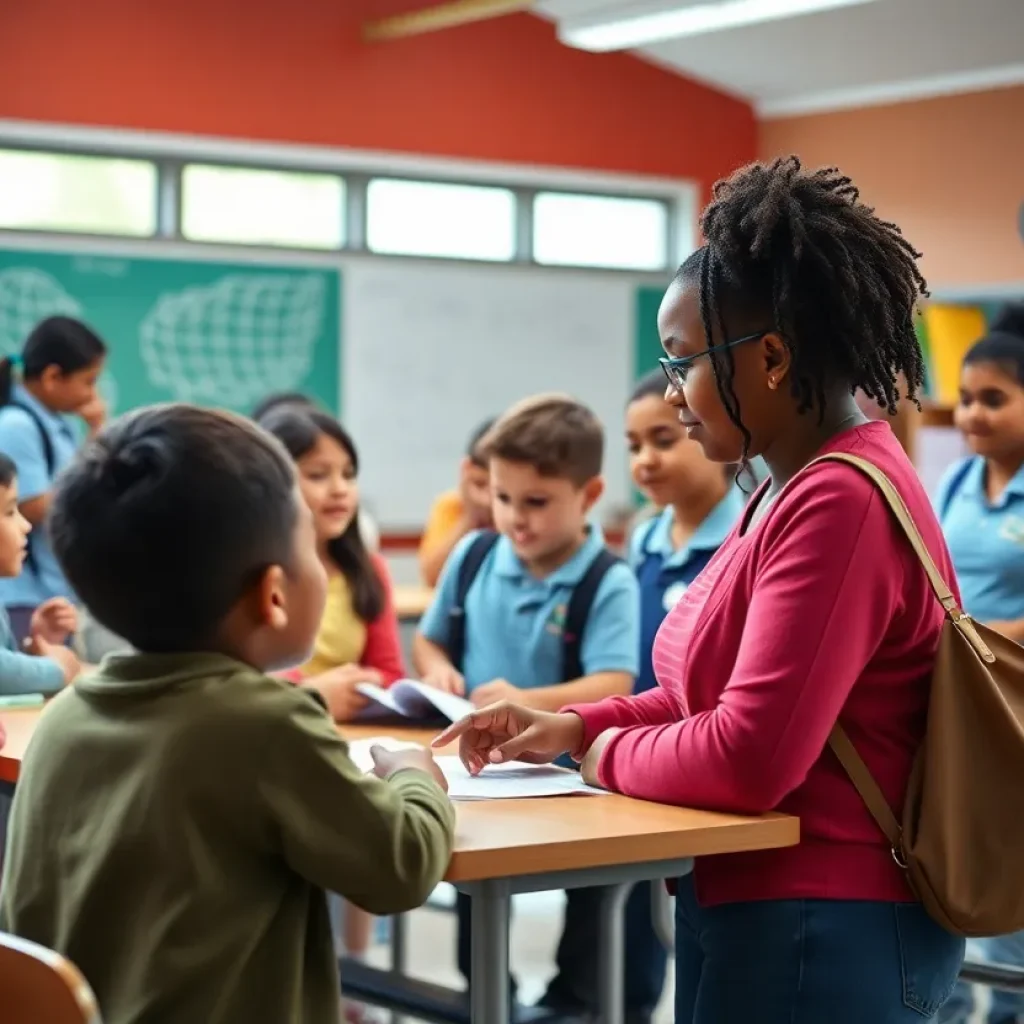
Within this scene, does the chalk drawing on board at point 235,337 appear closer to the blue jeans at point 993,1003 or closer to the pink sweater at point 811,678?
the blue jeans at point 993,1003

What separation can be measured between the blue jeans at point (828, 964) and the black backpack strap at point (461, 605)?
142 centimetres

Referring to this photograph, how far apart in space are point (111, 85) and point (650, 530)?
14.6ft

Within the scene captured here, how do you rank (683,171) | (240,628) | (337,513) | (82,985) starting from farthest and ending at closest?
(683,171) → (337,513) → (240,628) → (82,985)

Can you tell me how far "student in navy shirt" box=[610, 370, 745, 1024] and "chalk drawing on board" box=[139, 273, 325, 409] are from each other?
415 cm

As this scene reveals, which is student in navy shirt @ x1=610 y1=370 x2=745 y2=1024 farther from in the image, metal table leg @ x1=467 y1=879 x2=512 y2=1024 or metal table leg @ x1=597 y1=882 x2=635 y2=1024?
metal table leg @ x1=467 y1=879 x2=512 y2=1024

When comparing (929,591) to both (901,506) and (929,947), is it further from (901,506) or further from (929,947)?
(929,947)

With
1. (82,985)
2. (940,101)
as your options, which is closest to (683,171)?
(940,101)

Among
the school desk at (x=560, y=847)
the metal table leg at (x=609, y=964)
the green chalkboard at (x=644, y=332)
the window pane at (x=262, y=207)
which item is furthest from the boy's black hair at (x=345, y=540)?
the green chalkboard at (x=644, y=332)

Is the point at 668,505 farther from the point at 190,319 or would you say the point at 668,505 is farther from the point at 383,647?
the point at 190,319

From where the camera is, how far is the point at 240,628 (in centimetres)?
151

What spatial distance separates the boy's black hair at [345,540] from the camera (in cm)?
316

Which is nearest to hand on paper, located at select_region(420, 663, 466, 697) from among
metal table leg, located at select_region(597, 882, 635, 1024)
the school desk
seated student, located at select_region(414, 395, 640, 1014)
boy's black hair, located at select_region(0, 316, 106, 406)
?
seated student, located at select_region(414, 395, 640, 1014)

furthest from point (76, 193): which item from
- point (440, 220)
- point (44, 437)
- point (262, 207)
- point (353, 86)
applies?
point (44, 437)

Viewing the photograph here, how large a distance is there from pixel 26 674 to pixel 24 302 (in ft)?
14.0
